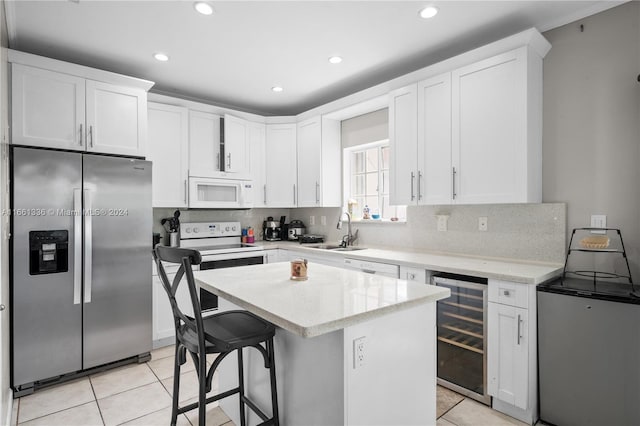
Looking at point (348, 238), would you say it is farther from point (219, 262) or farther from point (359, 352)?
point (359, 352)

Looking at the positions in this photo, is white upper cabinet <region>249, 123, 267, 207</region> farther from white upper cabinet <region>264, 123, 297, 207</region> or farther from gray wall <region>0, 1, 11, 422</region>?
gray wall <region>0, 1, 11, 422</region>

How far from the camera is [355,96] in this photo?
3.51 meters

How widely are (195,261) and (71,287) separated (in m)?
1.89

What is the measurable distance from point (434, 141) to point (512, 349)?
1.58 m

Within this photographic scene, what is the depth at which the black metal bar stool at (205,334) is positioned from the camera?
143 cm

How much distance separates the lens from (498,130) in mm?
2438

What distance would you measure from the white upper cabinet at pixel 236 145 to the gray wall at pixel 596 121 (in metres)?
2.94

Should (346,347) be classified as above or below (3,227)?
below

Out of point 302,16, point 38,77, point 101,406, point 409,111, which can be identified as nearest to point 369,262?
point 409,111

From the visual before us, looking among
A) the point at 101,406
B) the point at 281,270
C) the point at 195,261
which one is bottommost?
the point at 101,406

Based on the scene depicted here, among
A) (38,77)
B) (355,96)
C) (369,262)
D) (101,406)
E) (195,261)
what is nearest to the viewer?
(195,261)

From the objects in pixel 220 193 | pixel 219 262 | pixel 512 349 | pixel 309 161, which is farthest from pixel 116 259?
pixel 512 349

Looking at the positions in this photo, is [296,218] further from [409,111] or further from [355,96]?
[409,111]

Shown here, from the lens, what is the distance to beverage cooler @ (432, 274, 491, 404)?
2.29 metres
